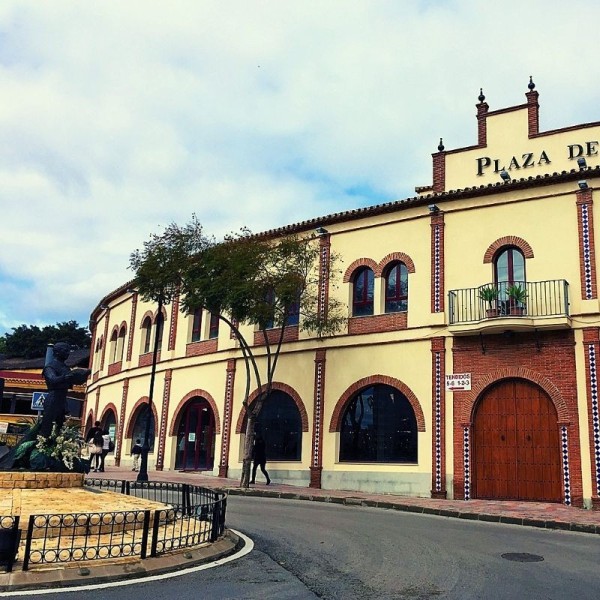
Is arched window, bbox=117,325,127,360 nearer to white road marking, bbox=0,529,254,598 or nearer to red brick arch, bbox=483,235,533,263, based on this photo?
red brick arch, bbox=483,235,533,263

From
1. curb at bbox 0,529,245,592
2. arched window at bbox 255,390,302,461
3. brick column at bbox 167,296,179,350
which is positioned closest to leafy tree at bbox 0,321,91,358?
brick column at bbox 167,296,179,350

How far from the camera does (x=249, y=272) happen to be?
64.1 feet

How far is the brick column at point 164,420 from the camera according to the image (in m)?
26.5

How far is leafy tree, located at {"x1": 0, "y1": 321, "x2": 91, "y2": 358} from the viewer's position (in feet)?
200

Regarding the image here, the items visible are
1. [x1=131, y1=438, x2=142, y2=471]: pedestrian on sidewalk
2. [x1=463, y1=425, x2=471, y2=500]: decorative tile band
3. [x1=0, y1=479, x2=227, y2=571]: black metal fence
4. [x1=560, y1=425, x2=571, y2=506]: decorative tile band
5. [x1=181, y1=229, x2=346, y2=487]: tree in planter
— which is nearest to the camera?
[x1=0, y1=479, x2=227, y2=571]: black metal fence

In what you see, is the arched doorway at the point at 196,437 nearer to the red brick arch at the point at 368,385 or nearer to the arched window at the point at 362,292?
the red brick arch at the point at 368,385

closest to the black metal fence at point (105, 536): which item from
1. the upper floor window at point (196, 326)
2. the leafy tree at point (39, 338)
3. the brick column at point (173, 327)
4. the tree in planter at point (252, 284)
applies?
the tree in planter at point (252, 284)

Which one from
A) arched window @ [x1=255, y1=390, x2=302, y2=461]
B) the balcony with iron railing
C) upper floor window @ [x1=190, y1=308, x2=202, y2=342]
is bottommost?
arched window @ [x1=255, y1=390, x2=302, y2=461]

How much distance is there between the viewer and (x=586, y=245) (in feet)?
58.0

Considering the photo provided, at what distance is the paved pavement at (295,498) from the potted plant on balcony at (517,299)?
491cm

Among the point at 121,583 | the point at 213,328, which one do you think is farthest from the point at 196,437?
the point at 121,583

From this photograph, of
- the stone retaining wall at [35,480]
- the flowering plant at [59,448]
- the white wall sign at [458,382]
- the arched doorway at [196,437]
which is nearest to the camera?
the stone retaining wall at [35,480]

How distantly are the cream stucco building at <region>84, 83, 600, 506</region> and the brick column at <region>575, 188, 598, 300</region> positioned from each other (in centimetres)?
4

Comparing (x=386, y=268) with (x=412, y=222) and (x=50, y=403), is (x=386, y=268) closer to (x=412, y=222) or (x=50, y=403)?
(x=412, y=222)
